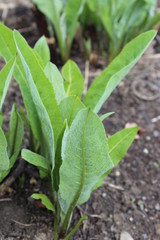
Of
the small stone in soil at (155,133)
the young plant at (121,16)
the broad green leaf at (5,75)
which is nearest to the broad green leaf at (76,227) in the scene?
the broad green leaf at (5,75)

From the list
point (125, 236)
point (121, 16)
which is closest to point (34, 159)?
point (125, 236)

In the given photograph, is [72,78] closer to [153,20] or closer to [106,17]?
[106,17]

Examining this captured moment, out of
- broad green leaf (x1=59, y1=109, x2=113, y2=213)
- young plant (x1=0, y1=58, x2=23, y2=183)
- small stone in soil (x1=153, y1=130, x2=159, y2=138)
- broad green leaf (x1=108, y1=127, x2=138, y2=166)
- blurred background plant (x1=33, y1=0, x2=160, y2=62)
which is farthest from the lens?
blurred background plant (x1=33, y1=0, x2=160, y2=62)

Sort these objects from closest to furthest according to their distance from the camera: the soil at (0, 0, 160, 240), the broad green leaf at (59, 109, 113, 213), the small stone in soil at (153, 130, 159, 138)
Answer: the broad green leaf at (59, 109, 113, 213) < the soil at (0, 0, 160, 240) < the small stone in soil at (153, 130, 159, 138)

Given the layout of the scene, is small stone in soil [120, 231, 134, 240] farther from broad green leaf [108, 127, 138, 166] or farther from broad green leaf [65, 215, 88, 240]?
broad green leaf [108, 127, 138, 166]

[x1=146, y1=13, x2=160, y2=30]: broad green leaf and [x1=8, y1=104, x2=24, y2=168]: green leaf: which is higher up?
[x1=8, y1=104, x2=24, y2=168]: green leaf

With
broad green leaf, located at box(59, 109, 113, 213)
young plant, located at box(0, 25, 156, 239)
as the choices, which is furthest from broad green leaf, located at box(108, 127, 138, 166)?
broad green leaf, located at box(59, 109, 113, 213)

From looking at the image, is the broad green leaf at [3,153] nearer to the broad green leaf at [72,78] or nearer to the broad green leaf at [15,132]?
the broad green leaf at [15,132]
